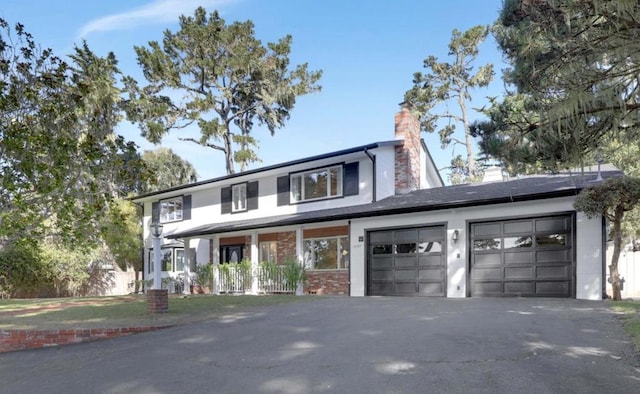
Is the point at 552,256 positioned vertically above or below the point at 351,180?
below

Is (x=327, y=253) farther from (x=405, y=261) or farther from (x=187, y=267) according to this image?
(x=187, y=267)

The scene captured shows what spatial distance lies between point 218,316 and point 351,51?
13.8 meters

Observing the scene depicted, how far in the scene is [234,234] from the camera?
2217 cm

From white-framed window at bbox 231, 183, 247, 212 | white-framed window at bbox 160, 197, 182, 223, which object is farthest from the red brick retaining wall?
white-framed window at bbox 160, 197, 182, 223

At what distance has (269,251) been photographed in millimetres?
21656

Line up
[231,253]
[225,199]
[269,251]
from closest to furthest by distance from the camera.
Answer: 1. [269,251]
2. [231,253]
3. [225,199]

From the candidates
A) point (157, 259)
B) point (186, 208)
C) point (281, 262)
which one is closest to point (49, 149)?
point (157, 259)

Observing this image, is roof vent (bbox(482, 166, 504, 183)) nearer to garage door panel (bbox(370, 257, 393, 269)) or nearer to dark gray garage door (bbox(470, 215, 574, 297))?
dark gray garage door (bbox(470, 215, 574, 297))

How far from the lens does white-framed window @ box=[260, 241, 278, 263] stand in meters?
21.3

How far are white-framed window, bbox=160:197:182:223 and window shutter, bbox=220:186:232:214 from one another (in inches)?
141

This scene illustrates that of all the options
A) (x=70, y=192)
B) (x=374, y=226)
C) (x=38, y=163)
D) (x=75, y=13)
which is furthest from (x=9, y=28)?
(x=374, y=226)

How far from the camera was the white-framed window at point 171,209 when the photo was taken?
26359mm

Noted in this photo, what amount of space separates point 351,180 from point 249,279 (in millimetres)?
5758

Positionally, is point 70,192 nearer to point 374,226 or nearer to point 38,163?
point 38,163
